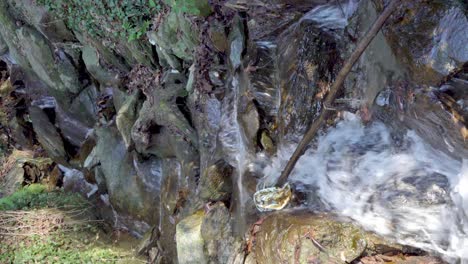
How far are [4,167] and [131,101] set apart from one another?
6.32m

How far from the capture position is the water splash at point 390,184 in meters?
2.79

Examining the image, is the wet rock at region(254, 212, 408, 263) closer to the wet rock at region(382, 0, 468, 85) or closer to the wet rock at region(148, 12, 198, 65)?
the wet rock at region(382, 0, 468, 85)

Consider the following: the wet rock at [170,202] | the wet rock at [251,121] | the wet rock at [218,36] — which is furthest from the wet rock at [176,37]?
the wet rock at [170,202]

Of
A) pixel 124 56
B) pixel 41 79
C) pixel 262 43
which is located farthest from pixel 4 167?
pixel 262 43

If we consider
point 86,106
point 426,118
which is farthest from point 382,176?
point 86,106

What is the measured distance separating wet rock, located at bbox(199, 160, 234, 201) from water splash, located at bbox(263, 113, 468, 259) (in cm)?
101

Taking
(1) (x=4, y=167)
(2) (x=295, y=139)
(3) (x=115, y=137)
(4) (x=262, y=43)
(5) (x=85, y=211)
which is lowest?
(1) (x=4, y=167)

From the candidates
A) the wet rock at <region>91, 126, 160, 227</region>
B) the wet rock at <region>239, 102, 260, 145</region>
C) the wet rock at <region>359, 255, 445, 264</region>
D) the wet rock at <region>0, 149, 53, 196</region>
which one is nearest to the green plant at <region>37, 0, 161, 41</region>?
the wet rock at <region>91, 126, 160, 227</region>

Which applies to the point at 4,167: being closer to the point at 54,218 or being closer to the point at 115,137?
the point at 54,218

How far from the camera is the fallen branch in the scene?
8.42 ft

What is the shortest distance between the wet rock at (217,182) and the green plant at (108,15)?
2.72 meters

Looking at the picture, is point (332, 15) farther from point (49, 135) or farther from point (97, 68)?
point (49, 135)

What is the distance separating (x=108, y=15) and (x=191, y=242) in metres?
4.38

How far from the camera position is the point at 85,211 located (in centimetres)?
791
